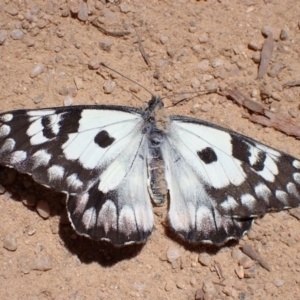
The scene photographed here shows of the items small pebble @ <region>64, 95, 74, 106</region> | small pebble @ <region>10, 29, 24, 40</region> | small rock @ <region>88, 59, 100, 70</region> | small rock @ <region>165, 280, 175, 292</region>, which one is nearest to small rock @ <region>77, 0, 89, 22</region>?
small rock @ <region>88, 59, 100, 70</region>

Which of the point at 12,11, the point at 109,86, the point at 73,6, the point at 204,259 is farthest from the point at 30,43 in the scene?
the point at 204,259

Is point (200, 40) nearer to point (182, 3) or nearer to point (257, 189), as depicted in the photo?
point (182, 3)

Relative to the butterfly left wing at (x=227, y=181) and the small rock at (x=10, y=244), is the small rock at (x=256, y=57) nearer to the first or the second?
the butterfly left wing at (x=227, y=181)

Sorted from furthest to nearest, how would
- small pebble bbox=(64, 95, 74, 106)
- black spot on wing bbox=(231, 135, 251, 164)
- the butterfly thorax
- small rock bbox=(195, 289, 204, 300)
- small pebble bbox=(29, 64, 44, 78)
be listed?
small pebble bbox=(29, 64, 44, 78), small pebble bbox=(64, 95, 74, 106), small rock bbox=(195, 289, 204, 300), the butterfly thorax, black spot on wing bbox=(231, 135, 251, 164)

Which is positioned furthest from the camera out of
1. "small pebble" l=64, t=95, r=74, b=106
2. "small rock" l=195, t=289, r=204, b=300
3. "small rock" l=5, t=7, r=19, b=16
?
"small rock" l=5, t=7, r=19, b=16

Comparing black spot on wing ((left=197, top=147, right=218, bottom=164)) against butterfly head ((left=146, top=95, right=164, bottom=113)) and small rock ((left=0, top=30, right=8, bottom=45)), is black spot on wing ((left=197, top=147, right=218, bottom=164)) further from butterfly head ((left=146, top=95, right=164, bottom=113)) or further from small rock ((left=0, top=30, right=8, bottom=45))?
small rock ((left=0, top=30, right=8, bottom=45))

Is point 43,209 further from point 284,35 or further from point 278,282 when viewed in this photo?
point 284,35
